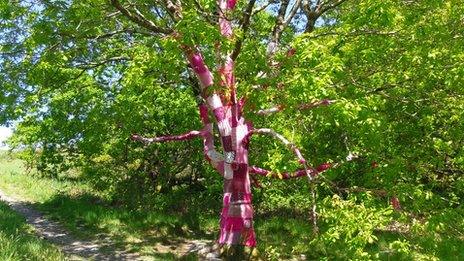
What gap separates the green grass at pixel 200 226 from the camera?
27.9ft

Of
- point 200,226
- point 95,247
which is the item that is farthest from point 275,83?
point 200,226

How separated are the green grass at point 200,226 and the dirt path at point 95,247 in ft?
0.72

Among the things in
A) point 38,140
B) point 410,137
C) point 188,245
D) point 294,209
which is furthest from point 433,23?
point 38,140

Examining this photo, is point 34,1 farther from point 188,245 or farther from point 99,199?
point 99,199

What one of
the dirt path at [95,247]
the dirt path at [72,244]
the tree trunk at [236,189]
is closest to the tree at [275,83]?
the tree trunk at [236,189]

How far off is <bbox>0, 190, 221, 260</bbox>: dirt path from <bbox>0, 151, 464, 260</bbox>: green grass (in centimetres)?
22

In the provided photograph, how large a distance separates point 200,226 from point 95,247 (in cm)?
364

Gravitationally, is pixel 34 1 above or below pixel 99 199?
above

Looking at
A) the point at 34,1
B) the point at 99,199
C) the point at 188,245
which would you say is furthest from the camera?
the point at 99,199

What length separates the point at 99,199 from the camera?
17188mm

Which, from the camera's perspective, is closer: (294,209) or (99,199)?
(294,209)

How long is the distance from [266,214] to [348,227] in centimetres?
894

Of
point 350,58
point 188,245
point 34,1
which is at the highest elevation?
point 34,1

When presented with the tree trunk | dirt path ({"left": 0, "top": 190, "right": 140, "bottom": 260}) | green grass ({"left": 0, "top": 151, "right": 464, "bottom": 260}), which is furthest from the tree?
dirt path ({"left": 0, "top": 190, "right": 140, "bottom": 260})
